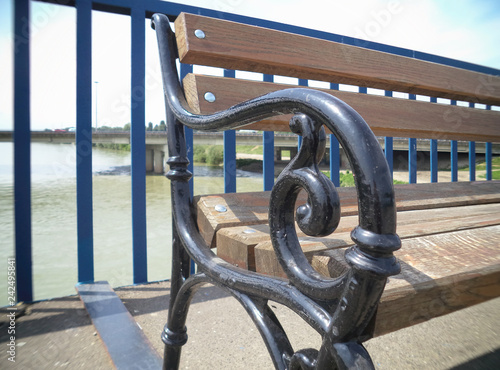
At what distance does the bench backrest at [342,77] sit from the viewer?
39.5 inches

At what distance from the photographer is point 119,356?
1.13 meters

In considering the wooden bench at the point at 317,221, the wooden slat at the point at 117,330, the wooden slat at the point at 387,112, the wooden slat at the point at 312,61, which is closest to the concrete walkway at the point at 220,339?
the wooden slat at the point at 117,330

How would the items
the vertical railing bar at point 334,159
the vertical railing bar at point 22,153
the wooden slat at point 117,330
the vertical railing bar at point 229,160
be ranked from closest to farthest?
1. the wooden slat at point 117,330
2. the vertical railing bar at point 22,153
3. the vertical railing bar at point 229,160
4. the vertical railing bar at point 334,159

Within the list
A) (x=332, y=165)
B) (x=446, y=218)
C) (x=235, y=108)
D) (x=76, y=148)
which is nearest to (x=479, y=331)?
(x=446, y=218)

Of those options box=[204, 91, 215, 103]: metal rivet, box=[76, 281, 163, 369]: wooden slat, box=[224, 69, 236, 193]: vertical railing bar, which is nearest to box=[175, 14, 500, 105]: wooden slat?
box=[204, 91, 215, 103]: metal rivet

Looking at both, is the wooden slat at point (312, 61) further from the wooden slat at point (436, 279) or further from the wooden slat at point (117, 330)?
the wooden slat at point (117, 330)

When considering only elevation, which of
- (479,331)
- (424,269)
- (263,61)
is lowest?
(479,331)

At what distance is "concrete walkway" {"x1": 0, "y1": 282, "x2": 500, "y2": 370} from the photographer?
1199 millimetres

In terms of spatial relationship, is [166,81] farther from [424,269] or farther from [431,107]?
[431,107]

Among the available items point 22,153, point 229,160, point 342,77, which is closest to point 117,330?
point 22,153

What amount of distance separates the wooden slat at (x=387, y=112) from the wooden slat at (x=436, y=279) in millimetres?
583

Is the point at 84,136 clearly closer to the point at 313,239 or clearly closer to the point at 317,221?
the point at 313,239

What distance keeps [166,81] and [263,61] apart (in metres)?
0.33

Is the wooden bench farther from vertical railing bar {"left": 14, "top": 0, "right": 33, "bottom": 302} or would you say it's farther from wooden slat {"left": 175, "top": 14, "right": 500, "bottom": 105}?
vertical railing bar {"left": 14, "top": 0, "right": 33, "bottom": 302}
